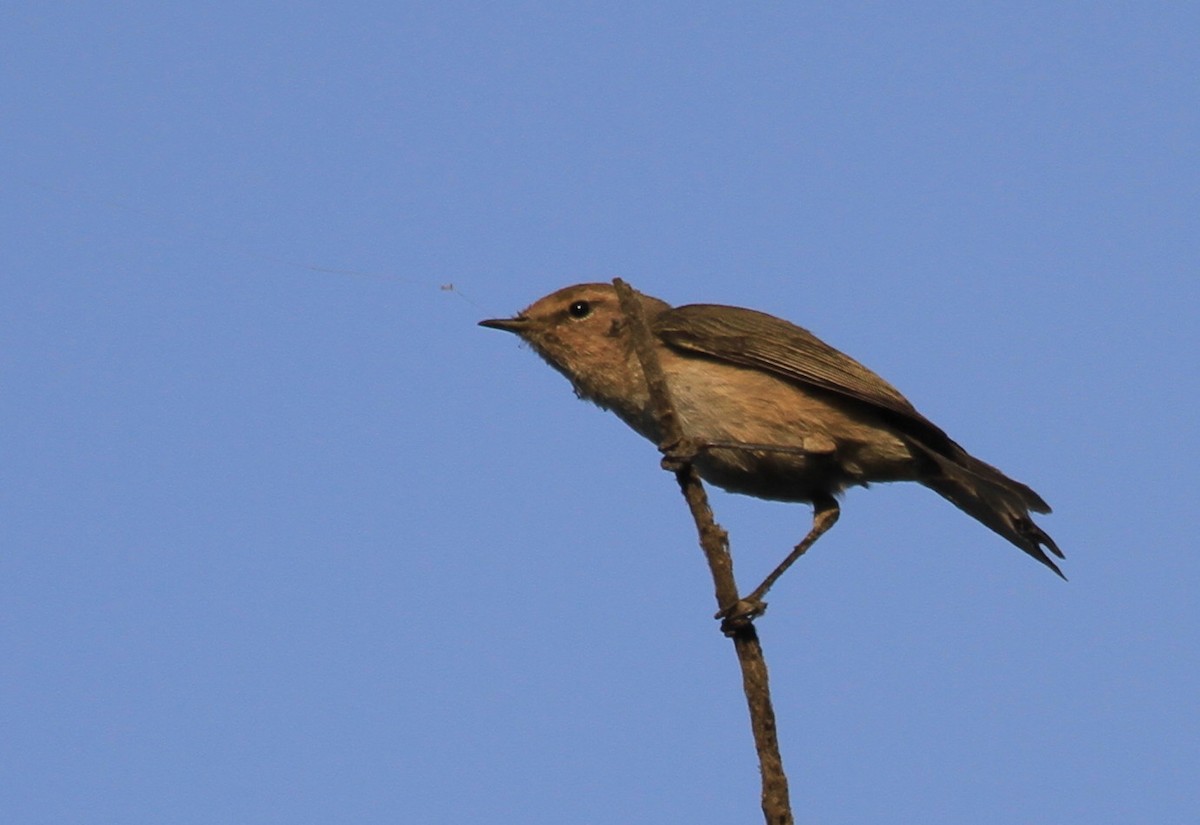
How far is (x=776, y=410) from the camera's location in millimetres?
7281

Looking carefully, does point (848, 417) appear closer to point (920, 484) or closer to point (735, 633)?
point (920, 484)

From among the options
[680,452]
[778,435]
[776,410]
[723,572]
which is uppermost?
[776,410]

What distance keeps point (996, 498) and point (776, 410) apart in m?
1.19

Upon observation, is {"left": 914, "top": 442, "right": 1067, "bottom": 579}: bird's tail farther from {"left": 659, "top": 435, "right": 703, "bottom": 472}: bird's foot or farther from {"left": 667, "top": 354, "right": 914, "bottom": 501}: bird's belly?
{"left": 659, "top": 435, "right": 703, "bottom": 472}: bird's foot

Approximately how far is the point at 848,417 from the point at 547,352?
1651 millimetres

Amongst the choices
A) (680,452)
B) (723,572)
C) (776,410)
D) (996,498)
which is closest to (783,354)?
(776,410)

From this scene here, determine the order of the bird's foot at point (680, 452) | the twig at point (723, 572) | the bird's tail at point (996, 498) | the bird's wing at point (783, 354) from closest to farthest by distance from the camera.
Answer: the twig at point (723, 572)
the bird's foot at point (680, 452)
the bird's tail at point (996, 498)
the bird's wing at point (783, 354)

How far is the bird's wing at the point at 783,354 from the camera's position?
7.39 metres

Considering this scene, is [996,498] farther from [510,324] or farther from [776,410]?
[510,324]

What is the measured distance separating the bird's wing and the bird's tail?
170mm

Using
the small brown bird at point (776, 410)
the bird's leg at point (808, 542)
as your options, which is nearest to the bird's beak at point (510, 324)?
the small brown bird at point (776, 410)

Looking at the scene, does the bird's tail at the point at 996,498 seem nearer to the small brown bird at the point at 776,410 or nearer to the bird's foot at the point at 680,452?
the small brown bird at the point at 776,410

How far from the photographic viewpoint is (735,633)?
466 cm

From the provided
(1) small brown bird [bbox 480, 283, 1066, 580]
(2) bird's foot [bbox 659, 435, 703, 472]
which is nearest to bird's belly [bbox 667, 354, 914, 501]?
(1) small brown bird [bbox 480, 283, 1066, 580]
